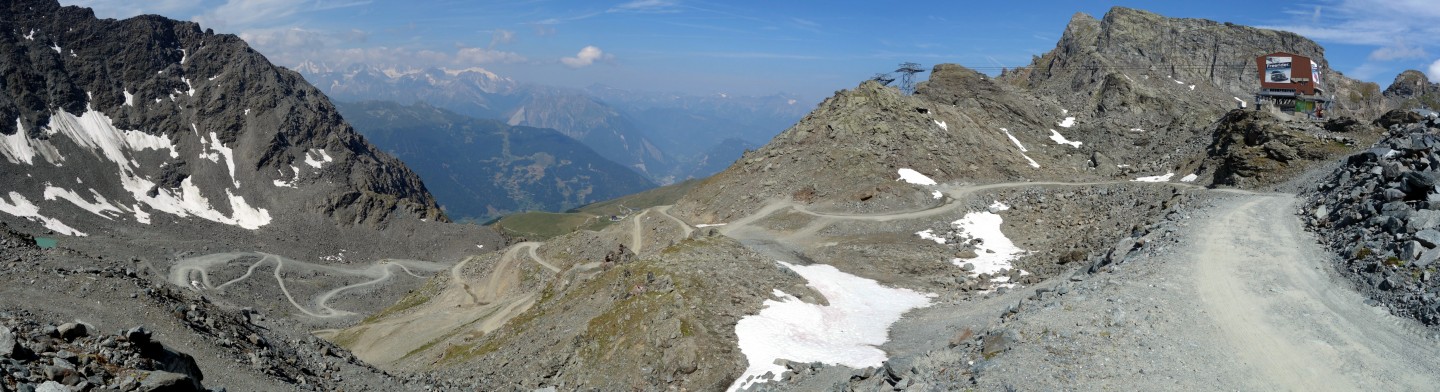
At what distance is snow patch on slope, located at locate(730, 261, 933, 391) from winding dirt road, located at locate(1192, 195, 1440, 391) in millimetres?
13266

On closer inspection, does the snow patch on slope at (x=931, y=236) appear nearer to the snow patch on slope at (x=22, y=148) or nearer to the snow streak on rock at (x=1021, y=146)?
the snow streak on rock at (x=1021, y=146)

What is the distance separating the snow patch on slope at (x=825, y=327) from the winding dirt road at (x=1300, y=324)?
43.5 ft

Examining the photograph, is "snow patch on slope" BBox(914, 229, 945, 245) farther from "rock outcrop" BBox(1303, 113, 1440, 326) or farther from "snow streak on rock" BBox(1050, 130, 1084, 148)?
"snow streak on rock" BBox(1050, 130, 1084, 148)

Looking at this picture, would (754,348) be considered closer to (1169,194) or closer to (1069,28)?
(1169,194)

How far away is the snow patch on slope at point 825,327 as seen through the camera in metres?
32.2

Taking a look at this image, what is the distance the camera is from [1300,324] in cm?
2295

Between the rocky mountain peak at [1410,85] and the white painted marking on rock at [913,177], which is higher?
the rocky mountain peak at [1410,85]

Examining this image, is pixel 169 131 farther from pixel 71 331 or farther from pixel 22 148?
pixel 71 331

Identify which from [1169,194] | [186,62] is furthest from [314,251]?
[1169,194]

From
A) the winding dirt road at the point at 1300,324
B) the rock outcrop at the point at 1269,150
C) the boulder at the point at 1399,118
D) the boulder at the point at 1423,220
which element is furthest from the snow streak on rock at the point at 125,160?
the boulder at the point at 1399,118

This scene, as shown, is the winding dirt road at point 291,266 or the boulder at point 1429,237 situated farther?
the winding dirt road at point 291,266

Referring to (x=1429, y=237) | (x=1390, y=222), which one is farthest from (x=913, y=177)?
(x=1429, y=237)

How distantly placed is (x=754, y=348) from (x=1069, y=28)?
12869cm

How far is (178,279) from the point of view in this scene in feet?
329
